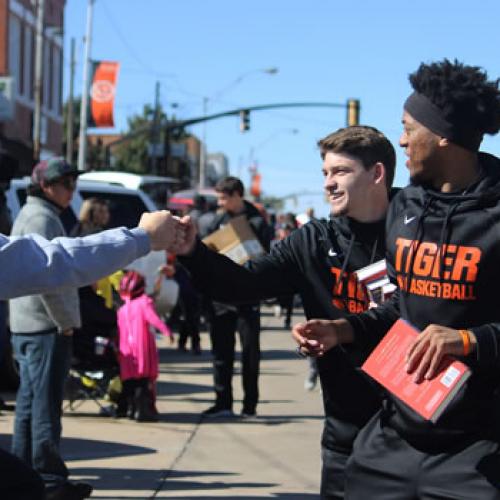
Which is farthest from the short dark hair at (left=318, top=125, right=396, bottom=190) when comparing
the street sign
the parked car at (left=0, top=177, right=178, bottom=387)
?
the street sign

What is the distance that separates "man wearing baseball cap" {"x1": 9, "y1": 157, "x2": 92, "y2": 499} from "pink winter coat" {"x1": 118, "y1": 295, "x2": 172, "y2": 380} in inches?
118

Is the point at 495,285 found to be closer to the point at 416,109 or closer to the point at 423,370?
the point at 423,370

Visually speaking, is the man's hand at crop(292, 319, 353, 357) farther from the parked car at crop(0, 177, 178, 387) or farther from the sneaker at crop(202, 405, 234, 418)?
the parked car at crop(0, 177, 178, 387)

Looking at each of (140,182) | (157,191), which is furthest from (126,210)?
(157,191)

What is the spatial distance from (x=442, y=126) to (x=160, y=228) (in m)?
0.98

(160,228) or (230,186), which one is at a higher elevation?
(230,186)

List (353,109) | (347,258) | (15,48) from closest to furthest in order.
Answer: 1. (347,258)
2. (353,109)
3. (15,48)

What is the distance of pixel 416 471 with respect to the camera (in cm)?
354

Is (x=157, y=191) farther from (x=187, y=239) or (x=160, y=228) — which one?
(x=160, y=228)

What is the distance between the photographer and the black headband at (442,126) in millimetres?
3645

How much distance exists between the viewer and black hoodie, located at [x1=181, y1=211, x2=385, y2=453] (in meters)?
4.38

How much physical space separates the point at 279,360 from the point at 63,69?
39.3 meters

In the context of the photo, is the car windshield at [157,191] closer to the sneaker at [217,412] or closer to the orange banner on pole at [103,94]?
the sneaker at [217,412]

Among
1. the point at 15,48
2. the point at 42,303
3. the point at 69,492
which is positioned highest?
the point at 15,48
